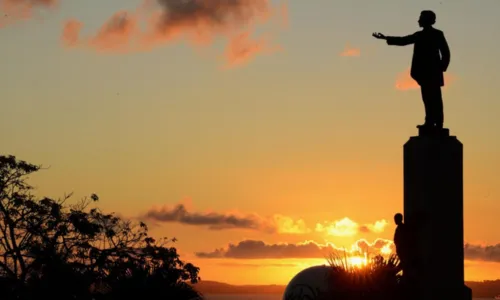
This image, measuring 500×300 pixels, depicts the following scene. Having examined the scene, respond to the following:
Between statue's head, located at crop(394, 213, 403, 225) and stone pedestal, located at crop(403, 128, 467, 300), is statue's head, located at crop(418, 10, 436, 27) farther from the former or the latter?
statue's head, located at crop(394, 213, 403, 225)

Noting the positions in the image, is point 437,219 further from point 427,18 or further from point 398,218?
point 427,18

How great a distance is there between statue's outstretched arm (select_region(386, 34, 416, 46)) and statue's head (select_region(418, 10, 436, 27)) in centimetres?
33

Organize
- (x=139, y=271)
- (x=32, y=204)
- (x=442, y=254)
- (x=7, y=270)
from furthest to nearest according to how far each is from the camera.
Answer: (x=32, y=204) → (x=7, y=270) → (x=139, y=271) → (x=442, y=254)

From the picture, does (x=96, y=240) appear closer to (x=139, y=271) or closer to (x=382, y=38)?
(x=139, y=271)

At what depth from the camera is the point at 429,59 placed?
23.5 metres

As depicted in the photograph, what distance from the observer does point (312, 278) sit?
1629 inches

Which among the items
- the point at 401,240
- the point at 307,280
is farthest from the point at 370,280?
→ the point at 307,280

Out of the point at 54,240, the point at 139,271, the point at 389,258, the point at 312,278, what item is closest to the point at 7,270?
the point at 54,240

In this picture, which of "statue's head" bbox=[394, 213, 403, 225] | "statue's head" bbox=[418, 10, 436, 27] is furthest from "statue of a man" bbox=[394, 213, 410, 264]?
"statue's head" bbox=[418, 10, 436, 27]

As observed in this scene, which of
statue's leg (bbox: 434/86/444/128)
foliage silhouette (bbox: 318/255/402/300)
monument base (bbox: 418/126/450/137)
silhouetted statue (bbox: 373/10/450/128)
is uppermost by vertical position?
silhouetted statue (bbox: 373/10/450/128)

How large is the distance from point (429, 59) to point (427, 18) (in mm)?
862

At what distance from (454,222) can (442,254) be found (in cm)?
70

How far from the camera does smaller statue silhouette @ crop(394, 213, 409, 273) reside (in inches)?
891

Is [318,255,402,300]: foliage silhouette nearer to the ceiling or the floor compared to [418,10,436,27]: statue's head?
nearer to the floor
